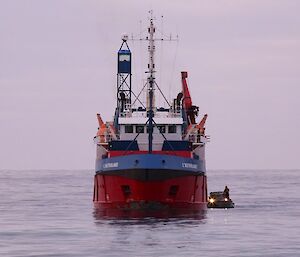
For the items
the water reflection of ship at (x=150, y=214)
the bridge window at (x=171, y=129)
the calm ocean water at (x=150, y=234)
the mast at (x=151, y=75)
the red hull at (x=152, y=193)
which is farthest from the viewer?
the bridge window at (x=171, y=129)

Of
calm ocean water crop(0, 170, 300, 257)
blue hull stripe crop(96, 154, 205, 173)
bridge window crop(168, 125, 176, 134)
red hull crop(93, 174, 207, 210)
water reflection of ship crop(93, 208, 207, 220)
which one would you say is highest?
bridge window crop(168, 125, 176, 134)

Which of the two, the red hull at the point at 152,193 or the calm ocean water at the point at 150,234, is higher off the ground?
the red hull at the point at 152,193

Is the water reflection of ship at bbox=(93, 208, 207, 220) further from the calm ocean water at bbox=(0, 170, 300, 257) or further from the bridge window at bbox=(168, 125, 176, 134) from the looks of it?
the bridge window at bbox=(168, 125, 176, 134)

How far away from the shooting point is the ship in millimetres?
74562

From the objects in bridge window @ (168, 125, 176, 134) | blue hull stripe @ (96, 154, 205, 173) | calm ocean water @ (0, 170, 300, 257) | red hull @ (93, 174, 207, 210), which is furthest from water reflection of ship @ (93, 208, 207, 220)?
bridge window @ (168, 125, 176, 134)

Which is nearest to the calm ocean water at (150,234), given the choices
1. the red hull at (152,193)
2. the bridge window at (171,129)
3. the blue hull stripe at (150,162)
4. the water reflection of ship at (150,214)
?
the water reflection of ship at (150,214)

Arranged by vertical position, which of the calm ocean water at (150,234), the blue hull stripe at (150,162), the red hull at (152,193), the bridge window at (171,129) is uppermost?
the bridge window at (171,129)

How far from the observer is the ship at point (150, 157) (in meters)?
74.6

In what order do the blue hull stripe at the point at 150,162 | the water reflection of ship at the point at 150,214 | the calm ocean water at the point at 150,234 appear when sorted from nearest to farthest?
the calm ocean water at the point at 150,234 → the water reflection of ship at the point at 150,214 → the blue hull stripe at the point at 150,162

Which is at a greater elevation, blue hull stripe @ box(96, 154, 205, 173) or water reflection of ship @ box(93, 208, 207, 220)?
blue hull stripe @ box(96, 154, 205, 173)

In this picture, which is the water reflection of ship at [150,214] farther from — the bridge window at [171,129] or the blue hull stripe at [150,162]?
the bridge window at [171,129]

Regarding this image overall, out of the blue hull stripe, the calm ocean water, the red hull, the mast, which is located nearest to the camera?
the calm ocean water

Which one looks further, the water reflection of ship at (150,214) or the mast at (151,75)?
the mast at (151,75)

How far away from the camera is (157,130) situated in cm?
8375
